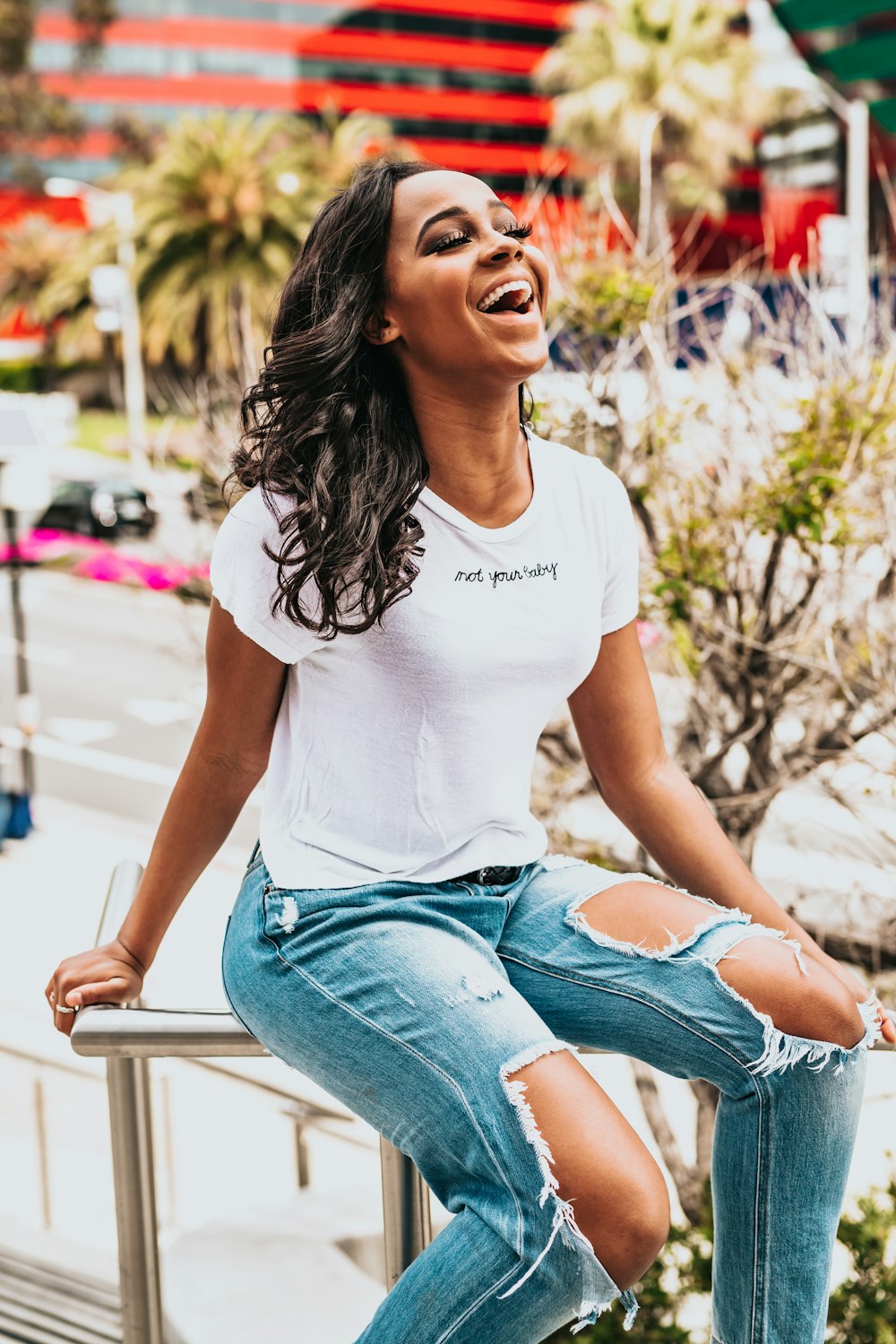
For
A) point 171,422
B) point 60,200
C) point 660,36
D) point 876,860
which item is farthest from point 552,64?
point 876,860

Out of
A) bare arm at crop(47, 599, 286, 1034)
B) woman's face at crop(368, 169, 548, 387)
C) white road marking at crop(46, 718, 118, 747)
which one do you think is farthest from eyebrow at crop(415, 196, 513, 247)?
white road marking at crop(46, 718, 118, 747)

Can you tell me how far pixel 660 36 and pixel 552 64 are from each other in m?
4.01

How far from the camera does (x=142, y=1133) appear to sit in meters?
1.81

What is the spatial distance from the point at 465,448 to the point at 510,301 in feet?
0.60

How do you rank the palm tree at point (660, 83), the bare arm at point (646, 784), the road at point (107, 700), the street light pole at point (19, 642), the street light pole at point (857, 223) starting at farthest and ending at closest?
the palm tree at point (660, 83) → the road at point (107, 700) → the street light pole at point (19, 642) → the street light pole at point (857, 223) → the bare arm at point (646, 784)

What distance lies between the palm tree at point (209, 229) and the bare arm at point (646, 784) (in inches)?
886

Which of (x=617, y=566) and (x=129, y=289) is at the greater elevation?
(x=617, y=566)

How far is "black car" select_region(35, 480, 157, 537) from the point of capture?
21812mm

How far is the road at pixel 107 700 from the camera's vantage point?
1216cm

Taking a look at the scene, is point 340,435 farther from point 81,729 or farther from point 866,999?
point 81,729

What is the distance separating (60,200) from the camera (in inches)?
1762

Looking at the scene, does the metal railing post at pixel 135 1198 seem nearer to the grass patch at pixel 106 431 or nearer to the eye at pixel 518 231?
the eye at pixel 518 231

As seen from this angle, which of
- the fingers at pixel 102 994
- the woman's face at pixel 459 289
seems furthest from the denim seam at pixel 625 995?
the woman's face at pixel 459 289

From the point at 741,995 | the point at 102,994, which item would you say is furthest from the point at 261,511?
the point at 741,995
